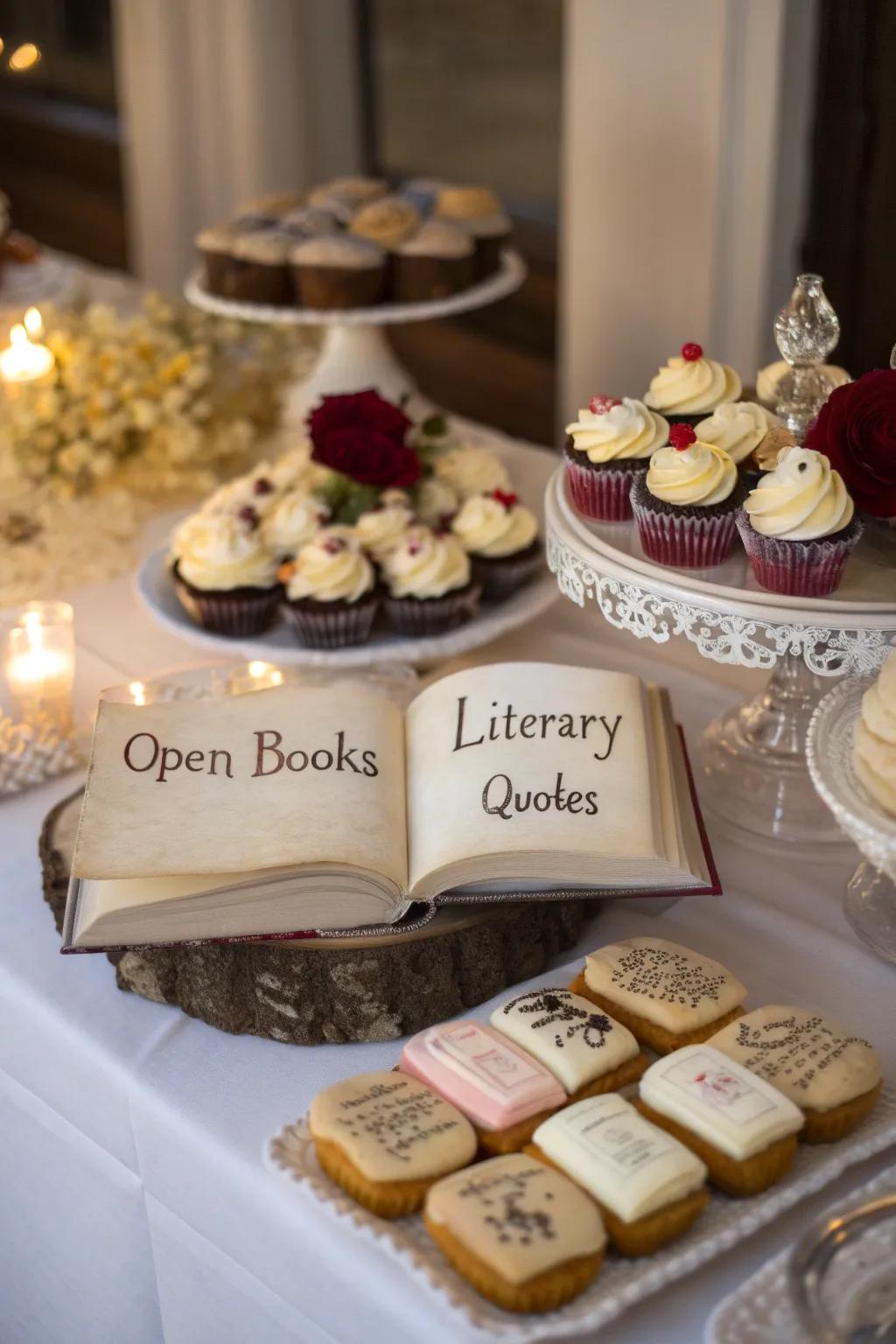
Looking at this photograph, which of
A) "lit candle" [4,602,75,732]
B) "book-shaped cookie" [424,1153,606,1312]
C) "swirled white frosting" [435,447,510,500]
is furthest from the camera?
"swirled white frosting" [435,447,510,500]

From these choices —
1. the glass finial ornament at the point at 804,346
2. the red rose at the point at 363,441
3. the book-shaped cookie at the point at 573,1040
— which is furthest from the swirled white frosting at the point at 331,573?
the book-shaped cookie at the point at 573,1040

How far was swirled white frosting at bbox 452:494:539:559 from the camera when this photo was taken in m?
1.77

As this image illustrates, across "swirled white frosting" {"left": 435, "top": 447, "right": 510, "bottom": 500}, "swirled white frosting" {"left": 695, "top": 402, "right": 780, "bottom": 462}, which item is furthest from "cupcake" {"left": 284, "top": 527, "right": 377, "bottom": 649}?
"swirled white frosting" {"left": 695, "top": 402, "right": 780, "bottom": 462}

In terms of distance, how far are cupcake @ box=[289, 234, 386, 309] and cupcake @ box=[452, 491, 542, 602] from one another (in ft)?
1.85

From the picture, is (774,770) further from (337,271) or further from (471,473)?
(337,271)

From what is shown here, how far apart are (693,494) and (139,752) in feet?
1.81

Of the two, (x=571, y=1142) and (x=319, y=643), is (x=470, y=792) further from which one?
(x=319, y=643)

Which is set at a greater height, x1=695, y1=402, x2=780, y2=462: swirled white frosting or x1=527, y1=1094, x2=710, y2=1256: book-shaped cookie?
x1=695, y1=402, x2=780, y2=462: swirled white frosting

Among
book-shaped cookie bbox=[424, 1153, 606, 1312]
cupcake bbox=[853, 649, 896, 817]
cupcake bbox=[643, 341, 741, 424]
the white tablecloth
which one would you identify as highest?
cupcake bbox=[643, 341, 741, 424]

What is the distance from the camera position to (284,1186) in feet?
3.50

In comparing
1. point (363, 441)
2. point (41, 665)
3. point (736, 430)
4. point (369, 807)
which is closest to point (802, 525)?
point (736, 430)

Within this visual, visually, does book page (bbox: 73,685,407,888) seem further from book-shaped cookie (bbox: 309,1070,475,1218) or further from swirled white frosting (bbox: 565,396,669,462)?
swirled white frosting (bbox: 565,396,669,462)

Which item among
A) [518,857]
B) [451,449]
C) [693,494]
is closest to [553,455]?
[451,449]

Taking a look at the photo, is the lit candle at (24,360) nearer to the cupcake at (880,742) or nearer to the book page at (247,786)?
the book page at (247,786)
